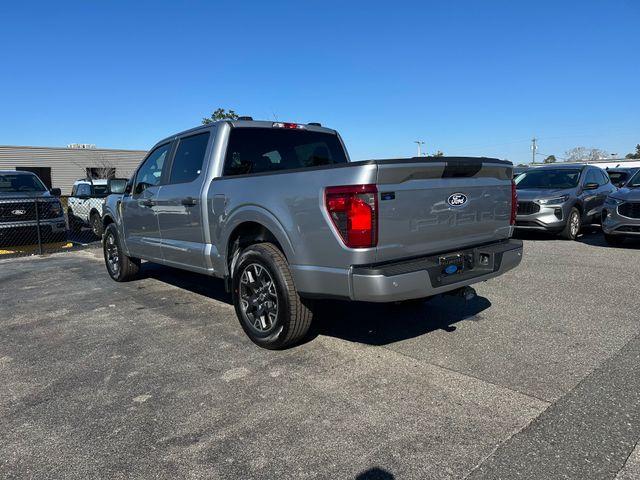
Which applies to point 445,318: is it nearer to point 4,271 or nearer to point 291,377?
point 291,377

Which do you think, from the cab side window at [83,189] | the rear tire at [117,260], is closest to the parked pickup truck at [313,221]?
the rear tire at [117,260]

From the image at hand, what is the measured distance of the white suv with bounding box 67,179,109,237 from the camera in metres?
14.0

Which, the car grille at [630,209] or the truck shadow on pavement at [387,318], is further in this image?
the car grille at [630,209]

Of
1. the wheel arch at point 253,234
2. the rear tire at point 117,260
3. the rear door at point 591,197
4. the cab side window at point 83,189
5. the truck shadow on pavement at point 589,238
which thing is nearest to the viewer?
the wheel arch at point 253,234

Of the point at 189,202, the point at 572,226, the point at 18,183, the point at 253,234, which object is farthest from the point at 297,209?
the point at 18,183

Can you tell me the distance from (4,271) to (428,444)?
895 cm

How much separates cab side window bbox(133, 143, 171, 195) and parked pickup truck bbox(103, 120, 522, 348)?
20 cm

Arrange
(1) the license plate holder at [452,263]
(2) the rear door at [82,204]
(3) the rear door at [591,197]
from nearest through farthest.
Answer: (1) the license plate holder at [452,263], (3) the rear door at [591,197], (2) the rear door at [82,204]

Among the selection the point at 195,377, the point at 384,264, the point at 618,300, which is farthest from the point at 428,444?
the point at 618,300

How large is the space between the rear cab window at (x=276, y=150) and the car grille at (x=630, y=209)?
6.15 m

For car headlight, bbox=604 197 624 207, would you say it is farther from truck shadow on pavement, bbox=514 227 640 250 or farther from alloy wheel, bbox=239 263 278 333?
alloy wheel, bbox=239 263 278 333

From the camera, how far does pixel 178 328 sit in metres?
4.94

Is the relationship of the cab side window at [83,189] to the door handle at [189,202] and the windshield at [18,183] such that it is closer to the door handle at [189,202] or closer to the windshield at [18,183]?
the windshield at [18,183]

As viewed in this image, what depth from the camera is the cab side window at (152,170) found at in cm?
589
